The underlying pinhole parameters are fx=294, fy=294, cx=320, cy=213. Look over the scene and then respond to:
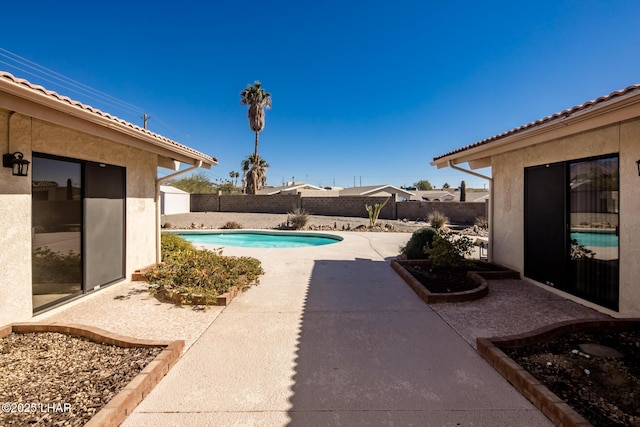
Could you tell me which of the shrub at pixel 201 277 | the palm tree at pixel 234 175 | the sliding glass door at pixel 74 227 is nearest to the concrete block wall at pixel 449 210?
the shrub at pixel 201 277

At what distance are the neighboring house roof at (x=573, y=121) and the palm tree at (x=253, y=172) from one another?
1212 inches

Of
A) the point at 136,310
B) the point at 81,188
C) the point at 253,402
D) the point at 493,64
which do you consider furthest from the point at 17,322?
the point at 493,64

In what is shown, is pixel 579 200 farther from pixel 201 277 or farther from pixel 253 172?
pixel 253 172

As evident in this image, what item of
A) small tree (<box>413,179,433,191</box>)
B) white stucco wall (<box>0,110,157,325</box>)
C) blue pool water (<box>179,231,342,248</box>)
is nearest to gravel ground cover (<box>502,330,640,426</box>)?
white stucco wall (<box>0,110,157,325</box>)

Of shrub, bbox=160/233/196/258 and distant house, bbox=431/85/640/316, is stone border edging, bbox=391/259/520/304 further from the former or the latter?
shrub, bbox=160/233/196/258

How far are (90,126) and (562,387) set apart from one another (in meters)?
6.80

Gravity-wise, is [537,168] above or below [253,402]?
above

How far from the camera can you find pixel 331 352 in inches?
144

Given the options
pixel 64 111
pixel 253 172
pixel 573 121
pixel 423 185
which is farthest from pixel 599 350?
pixel 423 185

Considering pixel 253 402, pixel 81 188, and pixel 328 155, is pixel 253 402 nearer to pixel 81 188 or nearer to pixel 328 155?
pixel 81 188

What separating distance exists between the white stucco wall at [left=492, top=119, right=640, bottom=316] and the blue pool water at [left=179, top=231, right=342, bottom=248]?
28.1 feet

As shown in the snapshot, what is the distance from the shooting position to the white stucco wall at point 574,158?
14.4 ft

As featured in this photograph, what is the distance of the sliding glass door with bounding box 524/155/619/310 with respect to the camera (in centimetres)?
487

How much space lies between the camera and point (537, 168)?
6477mm
